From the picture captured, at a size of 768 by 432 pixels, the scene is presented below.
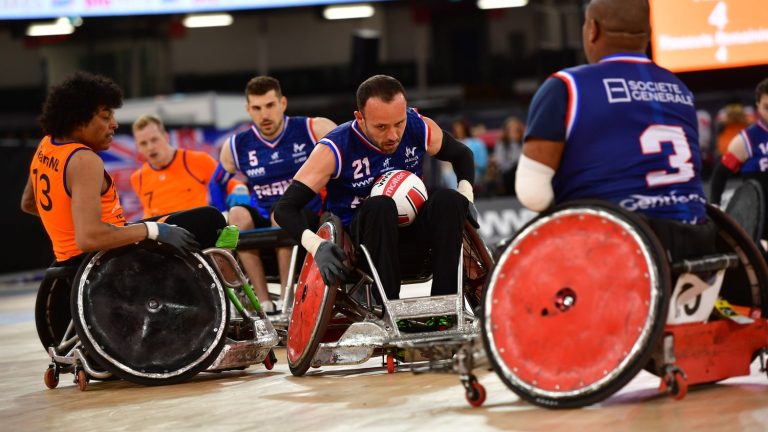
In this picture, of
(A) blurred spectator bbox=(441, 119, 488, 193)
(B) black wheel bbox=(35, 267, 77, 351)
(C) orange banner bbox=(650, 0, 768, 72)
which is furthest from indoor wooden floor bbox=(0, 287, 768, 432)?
(A) blurred spectator bbox=(441, 119, 488, 193)

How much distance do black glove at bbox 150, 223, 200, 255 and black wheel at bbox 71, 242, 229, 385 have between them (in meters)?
0.09

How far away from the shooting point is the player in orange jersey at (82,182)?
5344 mm

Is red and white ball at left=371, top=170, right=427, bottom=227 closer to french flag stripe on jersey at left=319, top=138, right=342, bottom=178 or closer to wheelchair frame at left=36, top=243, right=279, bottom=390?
french flag stripe on jersey at left=319, top=138, right=342, bottom=178

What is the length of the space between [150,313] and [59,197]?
2.28ft

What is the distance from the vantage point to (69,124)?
558 centimetres

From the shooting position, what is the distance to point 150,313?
5.48 m

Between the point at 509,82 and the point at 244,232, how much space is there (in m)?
19.5

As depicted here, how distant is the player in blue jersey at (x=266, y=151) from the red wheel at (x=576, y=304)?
13.5 feet

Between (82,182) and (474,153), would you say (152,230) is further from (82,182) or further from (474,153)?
(474,153)

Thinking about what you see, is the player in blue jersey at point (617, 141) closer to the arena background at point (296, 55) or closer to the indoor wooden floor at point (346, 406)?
the indoor wooden floor at point (346, 406)

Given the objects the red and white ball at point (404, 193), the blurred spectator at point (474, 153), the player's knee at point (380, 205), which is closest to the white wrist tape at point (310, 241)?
the player's knee at point (380, 205)

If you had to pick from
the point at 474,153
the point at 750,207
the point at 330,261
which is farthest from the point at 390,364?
the point at 474,153

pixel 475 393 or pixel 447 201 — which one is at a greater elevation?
pixel 447 201

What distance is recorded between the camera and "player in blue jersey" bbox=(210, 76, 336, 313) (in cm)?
797
